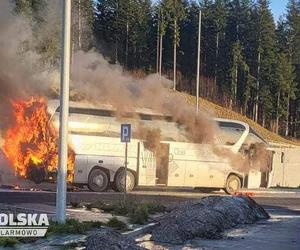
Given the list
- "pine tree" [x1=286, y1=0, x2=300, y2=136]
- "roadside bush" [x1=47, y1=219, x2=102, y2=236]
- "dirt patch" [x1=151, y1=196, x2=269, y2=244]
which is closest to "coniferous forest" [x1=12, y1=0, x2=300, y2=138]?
"pine tree" [x1=286, y1=0, x2=300, y2=136]

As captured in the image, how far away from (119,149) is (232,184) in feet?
20.1

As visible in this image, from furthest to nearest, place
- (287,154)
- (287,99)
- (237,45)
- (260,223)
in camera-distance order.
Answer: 1. (287,99)
2. (237,45)
3. (287,154)
4. (260,223)

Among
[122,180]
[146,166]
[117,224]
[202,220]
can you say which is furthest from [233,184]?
[117,224]

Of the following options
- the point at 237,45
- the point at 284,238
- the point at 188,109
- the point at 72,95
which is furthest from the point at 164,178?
the point at 237,45

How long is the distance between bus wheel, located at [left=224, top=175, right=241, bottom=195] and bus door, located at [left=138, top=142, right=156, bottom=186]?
3830 mm

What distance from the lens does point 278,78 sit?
85.2 meters

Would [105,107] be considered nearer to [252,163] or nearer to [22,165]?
[22,165]

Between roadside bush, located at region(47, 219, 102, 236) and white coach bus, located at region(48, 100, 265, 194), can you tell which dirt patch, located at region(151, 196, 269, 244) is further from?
white coach bus, located at region(48, 100, 265, 194)

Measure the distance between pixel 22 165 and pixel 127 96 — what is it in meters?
6.00

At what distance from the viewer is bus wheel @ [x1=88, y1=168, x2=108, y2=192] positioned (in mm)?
27686

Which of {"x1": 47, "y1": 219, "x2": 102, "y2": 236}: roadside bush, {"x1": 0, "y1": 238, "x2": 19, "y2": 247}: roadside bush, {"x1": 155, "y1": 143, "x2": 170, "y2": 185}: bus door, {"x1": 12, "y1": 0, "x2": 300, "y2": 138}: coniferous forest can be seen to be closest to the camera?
{"x1": 0, "y1": 238, "x2": 19, "y2": 247}: roadside bush

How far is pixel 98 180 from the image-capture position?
27.9 meters

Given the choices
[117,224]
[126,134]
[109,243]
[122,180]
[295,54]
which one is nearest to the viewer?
[109,243]

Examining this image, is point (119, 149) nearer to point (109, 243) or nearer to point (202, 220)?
point (202, 220)
